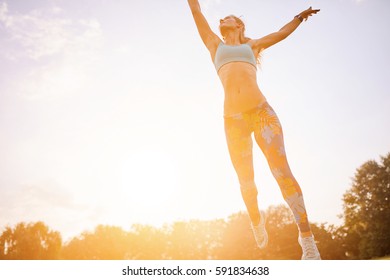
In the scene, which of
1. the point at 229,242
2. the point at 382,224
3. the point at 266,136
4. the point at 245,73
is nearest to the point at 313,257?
the point at 266,136

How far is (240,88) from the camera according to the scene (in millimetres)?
3527

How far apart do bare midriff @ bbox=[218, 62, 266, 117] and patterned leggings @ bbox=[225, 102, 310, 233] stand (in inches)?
3.2

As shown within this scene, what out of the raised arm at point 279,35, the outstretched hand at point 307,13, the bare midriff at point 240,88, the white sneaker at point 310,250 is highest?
the outstretched hand at point 307,13


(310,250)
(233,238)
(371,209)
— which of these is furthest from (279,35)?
(233,238)

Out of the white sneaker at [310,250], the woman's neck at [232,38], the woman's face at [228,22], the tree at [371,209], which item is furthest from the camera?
the tree at [371,209]

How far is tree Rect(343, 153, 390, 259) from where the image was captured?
32031 mm

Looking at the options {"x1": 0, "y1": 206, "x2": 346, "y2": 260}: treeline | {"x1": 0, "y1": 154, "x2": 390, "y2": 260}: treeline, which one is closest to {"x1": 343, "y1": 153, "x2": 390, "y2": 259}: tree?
{"x1": 0, "y1": 154, "x2": 390, "y2": 260}: treeline

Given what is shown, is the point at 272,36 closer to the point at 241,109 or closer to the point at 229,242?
the point at 241,109

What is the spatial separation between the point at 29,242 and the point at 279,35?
36.5 metres

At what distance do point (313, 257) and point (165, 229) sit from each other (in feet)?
188

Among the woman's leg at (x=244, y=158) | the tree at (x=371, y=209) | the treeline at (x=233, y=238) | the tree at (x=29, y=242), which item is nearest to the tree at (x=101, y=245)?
the treeline at (x=233, y=238)

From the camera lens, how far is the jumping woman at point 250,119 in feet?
9.73

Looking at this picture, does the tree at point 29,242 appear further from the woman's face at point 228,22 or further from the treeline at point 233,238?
the woman's face at point 228,22

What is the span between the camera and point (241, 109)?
11.4ft
